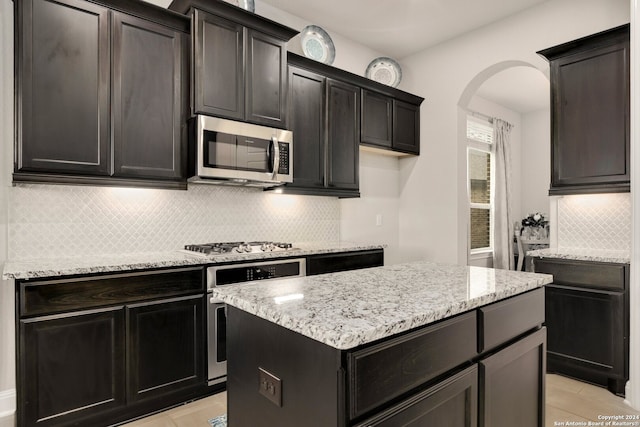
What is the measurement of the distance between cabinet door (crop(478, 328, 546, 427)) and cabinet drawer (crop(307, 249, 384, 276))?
1691 millimetres

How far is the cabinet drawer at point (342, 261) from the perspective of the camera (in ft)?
9.95

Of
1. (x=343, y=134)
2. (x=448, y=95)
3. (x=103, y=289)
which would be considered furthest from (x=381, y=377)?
(x=448, y=95)

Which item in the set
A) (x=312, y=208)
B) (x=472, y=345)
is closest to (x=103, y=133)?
(x=312, y=208)

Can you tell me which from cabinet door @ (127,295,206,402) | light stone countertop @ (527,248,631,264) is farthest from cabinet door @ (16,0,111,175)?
light stone countertop @ (527,248,631,264)

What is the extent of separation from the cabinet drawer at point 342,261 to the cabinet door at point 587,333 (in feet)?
4.59

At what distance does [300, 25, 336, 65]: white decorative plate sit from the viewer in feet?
11.8

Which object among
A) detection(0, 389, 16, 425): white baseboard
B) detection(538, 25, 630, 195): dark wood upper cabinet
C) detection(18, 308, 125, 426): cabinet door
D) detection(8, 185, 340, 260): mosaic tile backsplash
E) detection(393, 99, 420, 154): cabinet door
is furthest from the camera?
detection(393, 99, 420, 154): cabinet door

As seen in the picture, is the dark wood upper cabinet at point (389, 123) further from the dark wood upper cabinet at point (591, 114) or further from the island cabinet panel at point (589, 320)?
the island cabinet panel at point (589, 320)

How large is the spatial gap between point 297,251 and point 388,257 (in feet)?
6.25

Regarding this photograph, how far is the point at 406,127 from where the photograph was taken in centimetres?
431

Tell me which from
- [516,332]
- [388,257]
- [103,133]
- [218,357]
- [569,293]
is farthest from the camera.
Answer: [388,257]

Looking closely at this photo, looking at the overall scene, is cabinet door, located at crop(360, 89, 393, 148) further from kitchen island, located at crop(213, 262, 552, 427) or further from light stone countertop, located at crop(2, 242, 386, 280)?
kitchen island, located at crop(213, 262, 552, 427)

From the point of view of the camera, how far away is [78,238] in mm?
2533

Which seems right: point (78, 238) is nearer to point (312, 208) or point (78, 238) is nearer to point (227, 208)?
point (227, 208)
